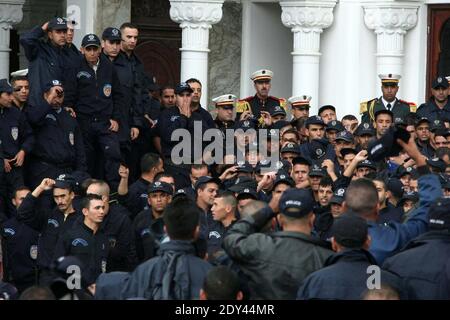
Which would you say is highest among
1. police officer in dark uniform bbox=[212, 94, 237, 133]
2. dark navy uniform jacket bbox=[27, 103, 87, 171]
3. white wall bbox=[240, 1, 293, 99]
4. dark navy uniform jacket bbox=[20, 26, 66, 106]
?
white wall bbox=[240, 1, 293, 99]

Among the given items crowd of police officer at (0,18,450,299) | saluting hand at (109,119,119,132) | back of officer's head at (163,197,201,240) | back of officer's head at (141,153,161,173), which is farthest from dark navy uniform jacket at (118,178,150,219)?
back of officer's head at (163,197,201,240)

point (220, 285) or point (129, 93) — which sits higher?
point (129, 93)

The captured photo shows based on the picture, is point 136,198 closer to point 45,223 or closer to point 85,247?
point 45,223

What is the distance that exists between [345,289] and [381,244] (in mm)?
885

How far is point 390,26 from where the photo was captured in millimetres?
19609

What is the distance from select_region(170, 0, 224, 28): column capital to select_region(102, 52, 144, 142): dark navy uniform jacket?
7.08 ft

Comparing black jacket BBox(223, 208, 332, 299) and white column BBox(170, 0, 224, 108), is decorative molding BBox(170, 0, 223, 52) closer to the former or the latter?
white column BBox(170, 0, 224, 108)

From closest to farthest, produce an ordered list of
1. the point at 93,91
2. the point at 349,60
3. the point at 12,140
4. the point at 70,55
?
the point at 12,140
the point at 70,55
the point at 93,91
the point at 349,60

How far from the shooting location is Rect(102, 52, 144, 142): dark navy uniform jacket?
16.3 metres

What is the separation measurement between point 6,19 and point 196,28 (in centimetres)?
247

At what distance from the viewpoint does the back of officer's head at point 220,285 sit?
8.58 m

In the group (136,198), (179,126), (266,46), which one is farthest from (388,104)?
(136,198)

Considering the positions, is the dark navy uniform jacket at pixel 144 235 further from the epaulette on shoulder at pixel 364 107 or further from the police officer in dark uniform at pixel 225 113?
the epaulette on shoulder at pixel 364 107

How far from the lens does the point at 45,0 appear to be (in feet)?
73.7
